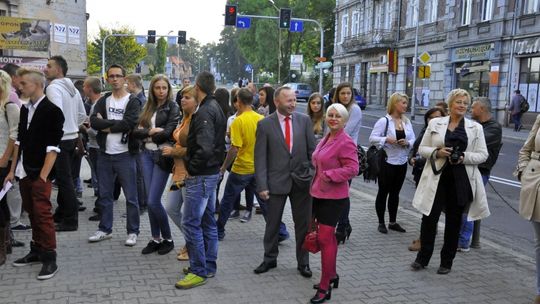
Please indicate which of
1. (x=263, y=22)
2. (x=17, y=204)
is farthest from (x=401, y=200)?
(x=263, y=22)

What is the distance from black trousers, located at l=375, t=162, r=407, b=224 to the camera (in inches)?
254

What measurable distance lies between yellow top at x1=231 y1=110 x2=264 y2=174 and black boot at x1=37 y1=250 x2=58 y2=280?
2170 mm

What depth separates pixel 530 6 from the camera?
23.5 metres

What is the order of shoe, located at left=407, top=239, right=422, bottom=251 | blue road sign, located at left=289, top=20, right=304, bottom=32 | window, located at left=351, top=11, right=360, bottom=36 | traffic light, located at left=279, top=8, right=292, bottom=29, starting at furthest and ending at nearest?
window, located at left=351, top=11, right=360, bottom=36 → blue road sign, located at left=289, top=20, right=304, bottom=32 → traffic light, located at left=279, top=8, right=292, bottom=29 → shoe, located at left=407, top=239, right=422, bottom=251

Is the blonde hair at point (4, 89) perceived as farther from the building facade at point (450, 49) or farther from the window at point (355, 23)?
the window at point (355, 23)

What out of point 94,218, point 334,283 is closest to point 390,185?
point 334,283

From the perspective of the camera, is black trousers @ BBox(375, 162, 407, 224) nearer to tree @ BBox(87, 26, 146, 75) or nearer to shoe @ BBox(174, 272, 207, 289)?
shoe @ BBox(174, 272, 207, 289)

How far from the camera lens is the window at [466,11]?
28256mm

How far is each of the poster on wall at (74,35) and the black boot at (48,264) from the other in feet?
73.2

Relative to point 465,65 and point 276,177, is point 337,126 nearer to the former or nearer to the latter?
point 276,177

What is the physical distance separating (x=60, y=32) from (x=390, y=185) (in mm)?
22148

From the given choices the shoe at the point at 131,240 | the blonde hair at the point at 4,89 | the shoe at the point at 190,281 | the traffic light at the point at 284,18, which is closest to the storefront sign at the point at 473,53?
the traffic light at the point at 284,18

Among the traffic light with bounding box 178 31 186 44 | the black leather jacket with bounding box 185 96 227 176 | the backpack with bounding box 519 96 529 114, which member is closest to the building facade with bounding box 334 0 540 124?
the backpack with bounding box 519 96 529 114

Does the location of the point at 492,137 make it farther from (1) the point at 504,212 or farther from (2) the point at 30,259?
(2) the point at 30,259
